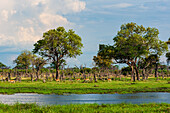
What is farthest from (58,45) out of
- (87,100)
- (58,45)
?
(87,100)

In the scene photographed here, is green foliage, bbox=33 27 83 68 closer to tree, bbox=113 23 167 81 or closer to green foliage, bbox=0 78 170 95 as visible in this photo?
tree, bbox=113 23 167 81

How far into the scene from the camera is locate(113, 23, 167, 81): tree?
72812 millimetres

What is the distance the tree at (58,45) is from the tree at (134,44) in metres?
11.9

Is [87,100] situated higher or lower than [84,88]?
lower

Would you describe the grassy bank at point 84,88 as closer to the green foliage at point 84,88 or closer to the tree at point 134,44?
the green foliage at point 84,88

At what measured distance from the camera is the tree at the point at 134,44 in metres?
72.8

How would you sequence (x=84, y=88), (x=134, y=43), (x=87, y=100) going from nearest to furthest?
(x=87, y=100)
(x=84, y=88)
(x=134, y=43)

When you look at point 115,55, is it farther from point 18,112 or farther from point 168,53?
point 18,112

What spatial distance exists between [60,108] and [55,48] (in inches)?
2332

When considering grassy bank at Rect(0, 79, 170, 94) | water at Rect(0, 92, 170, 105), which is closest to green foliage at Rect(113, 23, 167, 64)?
grassy bank at Rect(0, 79, 170, 94)

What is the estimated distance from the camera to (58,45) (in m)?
79.8

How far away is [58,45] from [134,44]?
22001 millimetres

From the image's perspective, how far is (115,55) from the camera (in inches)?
2958

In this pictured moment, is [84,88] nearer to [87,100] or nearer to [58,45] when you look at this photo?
[87,100]
